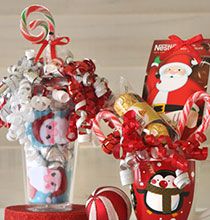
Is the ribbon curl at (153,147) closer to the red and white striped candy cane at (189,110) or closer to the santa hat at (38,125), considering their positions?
the red and white striped candy cane at (189,110)

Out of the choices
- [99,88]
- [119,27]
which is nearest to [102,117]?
[99,88]

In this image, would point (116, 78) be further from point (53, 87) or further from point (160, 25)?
point (53, 87)

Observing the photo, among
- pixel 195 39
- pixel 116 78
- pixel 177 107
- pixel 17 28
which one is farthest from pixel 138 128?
pixel 17 28

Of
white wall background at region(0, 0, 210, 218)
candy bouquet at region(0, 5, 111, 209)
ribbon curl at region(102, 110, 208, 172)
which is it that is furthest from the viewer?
white wall background at region(0, 0, 210, 218)

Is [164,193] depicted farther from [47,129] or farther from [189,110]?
[47,129]

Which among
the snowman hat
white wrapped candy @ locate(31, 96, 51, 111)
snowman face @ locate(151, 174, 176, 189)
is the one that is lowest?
snowman face @ locate(151, 174, 176, 189)

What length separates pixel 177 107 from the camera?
1.10 meters

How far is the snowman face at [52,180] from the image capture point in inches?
45.3

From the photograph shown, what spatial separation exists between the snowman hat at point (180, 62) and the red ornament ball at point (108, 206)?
0.78 feet

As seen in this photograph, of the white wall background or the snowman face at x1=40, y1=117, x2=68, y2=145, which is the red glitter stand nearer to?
the snowman face at x1=40, y1=117, x2=68, y2=145

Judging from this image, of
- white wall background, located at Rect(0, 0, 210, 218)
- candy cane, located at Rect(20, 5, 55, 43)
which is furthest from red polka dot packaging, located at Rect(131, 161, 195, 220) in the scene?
white wall background, located at Rect(0, 0, 210, 218)

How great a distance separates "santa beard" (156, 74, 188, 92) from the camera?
112 centimetres

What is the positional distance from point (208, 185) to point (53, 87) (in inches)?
18.6

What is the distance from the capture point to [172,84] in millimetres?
1121
